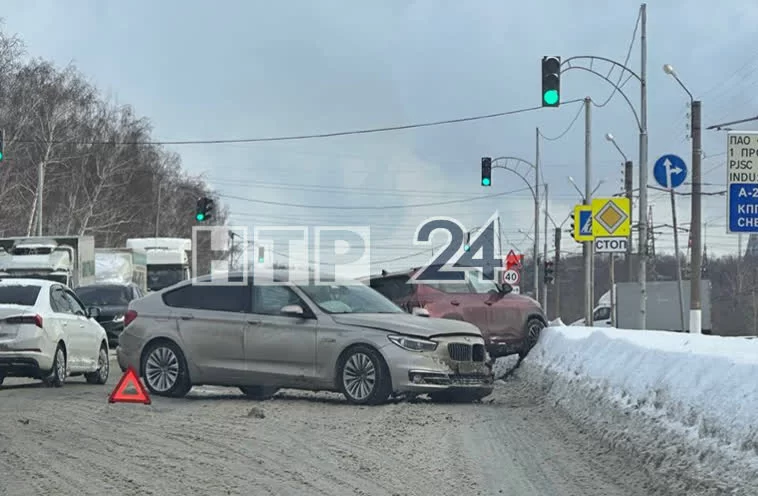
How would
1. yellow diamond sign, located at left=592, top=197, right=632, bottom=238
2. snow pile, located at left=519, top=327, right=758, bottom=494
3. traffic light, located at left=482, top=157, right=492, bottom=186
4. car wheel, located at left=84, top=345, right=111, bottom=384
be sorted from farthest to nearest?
1. traffic light, located at left=482, top=157, right=492, bottom=186
2. yellow diamond sign, located at left=592, top=197, right=632, bottom=238
3. car wheel, located at left=84, top=345, right=111, bottom=384
4. snow pile, located at left=519, top=327, right=758, bottom=494

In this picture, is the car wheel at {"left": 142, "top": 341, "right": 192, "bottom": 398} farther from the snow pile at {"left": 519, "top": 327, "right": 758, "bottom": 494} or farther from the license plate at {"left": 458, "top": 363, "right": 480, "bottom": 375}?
the snow pile at {"left": 519, "top": 327, "right": 758, "bottom": 494}

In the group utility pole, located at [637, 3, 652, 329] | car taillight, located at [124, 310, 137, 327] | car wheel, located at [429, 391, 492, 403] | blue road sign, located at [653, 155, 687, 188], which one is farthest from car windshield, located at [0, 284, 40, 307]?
utility pole, located at [637, 3, 652, 329]

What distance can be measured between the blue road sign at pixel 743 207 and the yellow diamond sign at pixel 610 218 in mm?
13445

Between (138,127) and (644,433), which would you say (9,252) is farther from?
(138,127)

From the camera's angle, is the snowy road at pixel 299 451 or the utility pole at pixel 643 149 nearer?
the snowy road at pixel 299 451

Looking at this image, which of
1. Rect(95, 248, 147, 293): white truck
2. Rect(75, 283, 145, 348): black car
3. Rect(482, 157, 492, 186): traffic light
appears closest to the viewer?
Rect(75, 283, 145, 348): black car

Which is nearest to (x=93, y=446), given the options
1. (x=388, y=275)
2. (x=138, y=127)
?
(x=388, y=275)

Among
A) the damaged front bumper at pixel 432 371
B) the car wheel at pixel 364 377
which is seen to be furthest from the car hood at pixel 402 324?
the car wheel at pixel 364 377

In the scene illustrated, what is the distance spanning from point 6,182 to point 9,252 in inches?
1070

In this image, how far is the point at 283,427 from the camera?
10.2m

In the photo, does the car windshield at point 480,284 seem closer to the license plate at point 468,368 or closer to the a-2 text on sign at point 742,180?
the license plate at point 468,368

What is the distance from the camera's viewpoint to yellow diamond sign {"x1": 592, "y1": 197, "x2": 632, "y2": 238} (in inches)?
1045

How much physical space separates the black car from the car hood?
47.3ft

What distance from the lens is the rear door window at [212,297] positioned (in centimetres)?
1337
